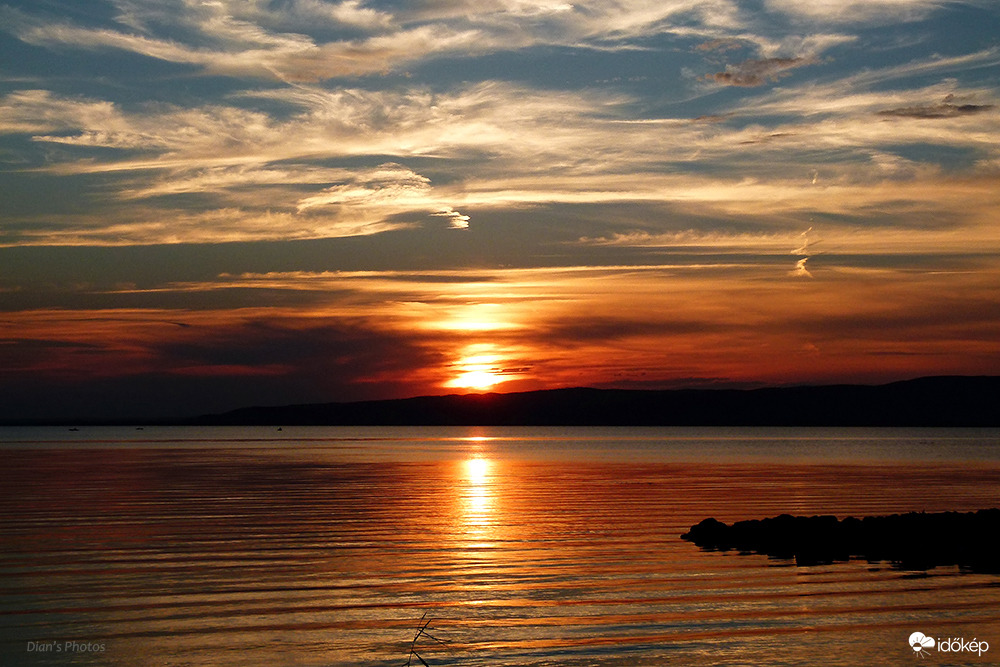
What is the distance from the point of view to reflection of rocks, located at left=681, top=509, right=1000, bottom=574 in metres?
31.7

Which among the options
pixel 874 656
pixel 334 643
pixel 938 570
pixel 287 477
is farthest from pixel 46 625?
pixel 287 477

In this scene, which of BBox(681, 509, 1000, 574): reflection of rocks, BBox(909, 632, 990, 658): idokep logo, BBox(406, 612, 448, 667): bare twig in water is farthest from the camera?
BBox(681, 509, 1000, 574): reflection of rocks

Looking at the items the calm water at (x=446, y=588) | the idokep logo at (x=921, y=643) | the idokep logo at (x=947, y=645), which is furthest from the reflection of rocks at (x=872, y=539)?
the idokep logo at (x=947, y=645)

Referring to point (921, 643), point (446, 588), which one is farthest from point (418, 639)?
point (921, 643)

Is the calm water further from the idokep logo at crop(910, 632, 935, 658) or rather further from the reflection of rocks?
the reflection of rocks

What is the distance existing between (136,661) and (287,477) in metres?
56.5

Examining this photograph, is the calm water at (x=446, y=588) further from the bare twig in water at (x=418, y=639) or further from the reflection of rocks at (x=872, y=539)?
the reflection of rocks at (x=872, y=539)

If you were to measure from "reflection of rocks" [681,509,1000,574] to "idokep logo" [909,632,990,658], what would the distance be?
1024cm

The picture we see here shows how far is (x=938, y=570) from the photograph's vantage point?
29516mm

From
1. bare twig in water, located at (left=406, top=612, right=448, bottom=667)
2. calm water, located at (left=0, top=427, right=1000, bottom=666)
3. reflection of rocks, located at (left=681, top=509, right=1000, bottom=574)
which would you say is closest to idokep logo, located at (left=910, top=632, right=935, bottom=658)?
calm water, located at (left=0, top=427, right=1000, bottom=666)

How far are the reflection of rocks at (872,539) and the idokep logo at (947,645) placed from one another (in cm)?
1024

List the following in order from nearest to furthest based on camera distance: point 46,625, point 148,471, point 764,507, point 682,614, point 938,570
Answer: point 46,625 → point 682,614 → point 938,570 → point 764,507 → point 148,471

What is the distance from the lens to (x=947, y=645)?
19656 mm

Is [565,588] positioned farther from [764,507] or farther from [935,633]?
[764,507]
